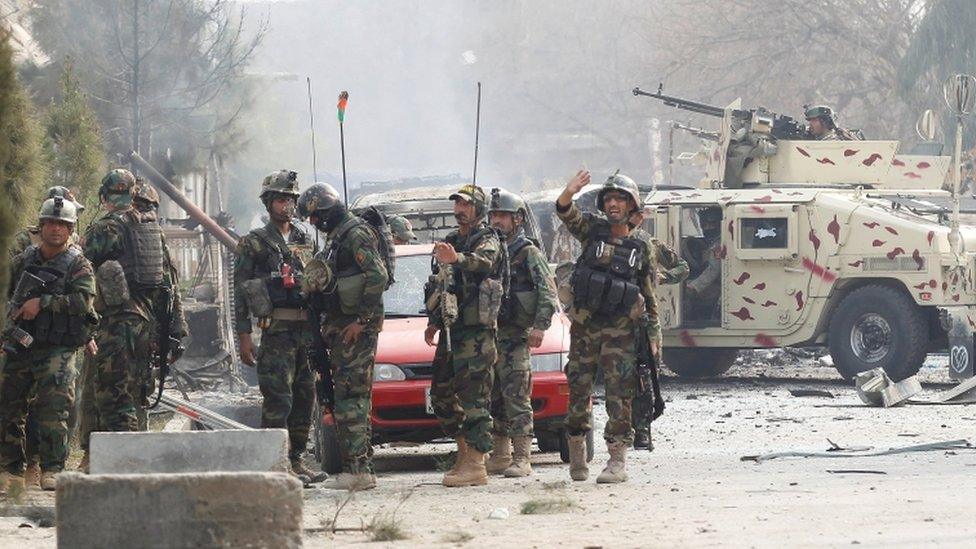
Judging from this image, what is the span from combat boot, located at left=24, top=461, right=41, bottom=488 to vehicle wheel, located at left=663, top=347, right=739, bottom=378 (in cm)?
1091

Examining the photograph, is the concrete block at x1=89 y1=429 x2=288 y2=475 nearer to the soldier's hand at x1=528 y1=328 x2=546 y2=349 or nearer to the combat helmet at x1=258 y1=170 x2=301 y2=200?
the combat helmet at x1=258 y1=170 x2=301 y2=200

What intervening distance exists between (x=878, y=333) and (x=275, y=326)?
9272 millimetres

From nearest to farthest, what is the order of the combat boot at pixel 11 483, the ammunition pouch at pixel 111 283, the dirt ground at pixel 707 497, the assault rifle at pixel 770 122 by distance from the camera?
the dirt ground at pixel 707 497 → the combat boot at pixel 11 483 → the ammunition pouch at pixel 111 283 → the assault rifle at pixel 770 122

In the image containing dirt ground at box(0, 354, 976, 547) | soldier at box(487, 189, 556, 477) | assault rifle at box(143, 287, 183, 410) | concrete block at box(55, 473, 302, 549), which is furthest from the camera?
soldier at box(487, 189, 556, 477)

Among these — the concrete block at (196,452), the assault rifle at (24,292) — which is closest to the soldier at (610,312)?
the assault rifle at (24,292)

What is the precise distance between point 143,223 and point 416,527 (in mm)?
2922

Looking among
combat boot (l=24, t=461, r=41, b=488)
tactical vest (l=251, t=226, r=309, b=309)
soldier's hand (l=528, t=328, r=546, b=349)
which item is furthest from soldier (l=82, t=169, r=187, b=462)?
soldier's hand (l=528, t=328, r=546, b=349)

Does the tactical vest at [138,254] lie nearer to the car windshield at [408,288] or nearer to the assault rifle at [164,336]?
the assault rifle at [164,336]

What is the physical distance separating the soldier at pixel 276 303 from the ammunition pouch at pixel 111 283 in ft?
2.04

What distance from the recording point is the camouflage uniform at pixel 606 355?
11078mm

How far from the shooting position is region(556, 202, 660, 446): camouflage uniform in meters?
11.1

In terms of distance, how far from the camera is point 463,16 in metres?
79.4

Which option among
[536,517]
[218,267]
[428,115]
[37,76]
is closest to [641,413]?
[536,517]

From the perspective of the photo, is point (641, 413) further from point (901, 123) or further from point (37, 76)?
point (901, 123)
